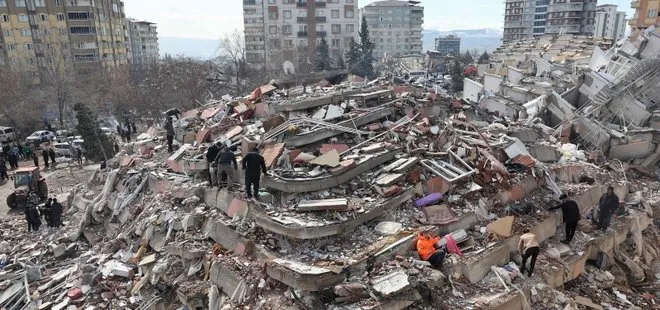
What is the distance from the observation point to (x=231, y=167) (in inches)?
357

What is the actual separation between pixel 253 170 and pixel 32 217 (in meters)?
8.10

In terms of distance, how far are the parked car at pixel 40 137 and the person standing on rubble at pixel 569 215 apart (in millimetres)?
27447

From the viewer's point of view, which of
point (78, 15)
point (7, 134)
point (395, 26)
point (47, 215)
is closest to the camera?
point (47, 215)

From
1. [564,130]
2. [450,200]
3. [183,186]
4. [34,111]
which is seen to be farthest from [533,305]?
[34,111]

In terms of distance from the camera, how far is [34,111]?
28.4 m

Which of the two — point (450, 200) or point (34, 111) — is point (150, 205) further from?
point (34, 111)

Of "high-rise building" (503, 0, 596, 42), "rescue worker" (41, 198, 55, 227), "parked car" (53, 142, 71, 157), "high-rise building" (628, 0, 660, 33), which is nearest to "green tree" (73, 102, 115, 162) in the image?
"parked car" (53, 142, 71, 157)

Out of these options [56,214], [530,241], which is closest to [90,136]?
[56,214]

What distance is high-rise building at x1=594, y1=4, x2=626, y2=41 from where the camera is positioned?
65.3m

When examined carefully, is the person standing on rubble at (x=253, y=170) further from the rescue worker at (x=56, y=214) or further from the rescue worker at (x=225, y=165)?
the rescue worker at (x=56, y=214)

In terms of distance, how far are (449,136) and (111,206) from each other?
859cm

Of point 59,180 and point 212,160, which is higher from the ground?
point 212,160

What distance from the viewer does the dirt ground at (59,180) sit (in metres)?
15.9

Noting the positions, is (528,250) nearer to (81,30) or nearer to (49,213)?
(49,213)
